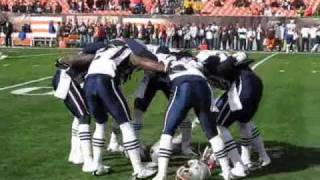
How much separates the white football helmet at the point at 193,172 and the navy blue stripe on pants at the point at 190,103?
357mm

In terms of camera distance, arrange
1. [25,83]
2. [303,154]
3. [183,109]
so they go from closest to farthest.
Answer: [183,109], [303,154], [25,83]

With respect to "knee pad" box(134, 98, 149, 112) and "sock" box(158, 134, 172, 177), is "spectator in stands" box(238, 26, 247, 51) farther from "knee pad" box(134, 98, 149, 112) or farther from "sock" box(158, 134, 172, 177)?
"sock" box(158, 134, 172, 177)

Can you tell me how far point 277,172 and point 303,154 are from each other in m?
1.40

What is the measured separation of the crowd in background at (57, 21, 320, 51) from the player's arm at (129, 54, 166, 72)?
111ft

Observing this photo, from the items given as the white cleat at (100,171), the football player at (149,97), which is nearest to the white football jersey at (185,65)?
the football player at (149,97)

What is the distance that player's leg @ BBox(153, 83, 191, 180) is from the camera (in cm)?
850

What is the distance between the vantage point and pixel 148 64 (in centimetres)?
886

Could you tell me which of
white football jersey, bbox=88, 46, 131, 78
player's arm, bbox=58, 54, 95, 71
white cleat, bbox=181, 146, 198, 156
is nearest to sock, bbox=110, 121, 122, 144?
white cleat, bbox=181, 146, 198, 156

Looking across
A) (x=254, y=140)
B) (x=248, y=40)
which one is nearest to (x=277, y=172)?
(x=254, y=140)

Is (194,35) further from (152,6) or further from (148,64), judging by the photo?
(148,64)

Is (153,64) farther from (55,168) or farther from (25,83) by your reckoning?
(25,83)

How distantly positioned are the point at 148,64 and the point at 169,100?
59cm

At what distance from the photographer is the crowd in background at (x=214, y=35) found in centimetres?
4375

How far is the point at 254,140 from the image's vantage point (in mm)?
9758
